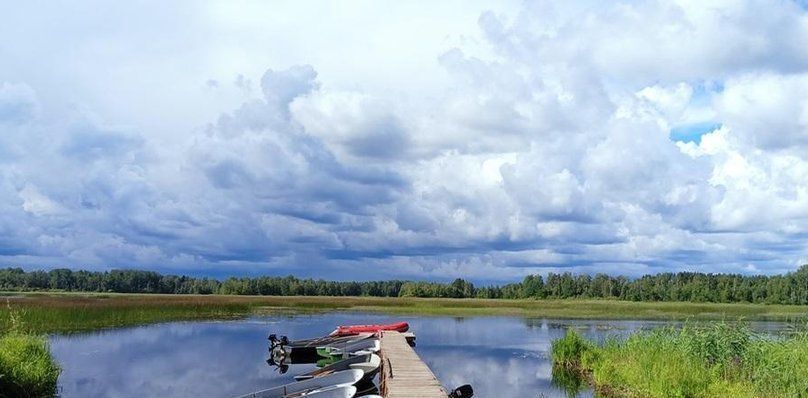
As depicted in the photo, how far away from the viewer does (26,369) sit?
18.2 m

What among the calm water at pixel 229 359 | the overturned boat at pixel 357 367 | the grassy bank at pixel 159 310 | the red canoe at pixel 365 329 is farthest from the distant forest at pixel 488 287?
the overturned boat at pixel 357 367

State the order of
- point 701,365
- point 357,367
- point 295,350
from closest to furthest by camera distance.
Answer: point 701,365 → point 357,367 → point 295,350

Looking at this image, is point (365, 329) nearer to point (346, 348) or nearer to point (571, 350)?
point (346, 348)

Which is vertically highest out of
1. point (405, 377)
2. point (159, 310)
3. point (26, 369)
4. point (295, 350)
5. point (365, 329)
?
point (159, 310)

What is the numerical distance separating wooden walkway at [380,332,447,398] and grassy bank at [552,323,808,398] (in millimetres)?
5786

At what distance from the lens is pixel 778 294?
100250mm

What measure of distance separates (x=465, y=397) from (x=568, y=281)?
112 m

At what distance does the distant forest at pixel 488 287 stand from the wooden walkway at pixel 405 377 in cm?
8894

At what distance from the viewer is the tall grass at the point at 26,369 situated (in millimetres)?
17047

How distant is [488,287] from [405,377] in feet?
361

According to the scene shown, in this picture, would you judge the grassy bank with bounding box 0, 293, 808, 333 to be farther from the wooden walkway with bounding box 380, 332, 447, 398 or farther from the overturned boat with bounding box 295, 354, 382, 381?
the wooden walkway with bounding box 380, 332, 447, 398

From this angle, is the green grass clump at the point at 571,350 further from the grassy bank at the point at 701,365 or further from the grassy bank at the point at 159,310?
the grassy bank at the point at 159,310

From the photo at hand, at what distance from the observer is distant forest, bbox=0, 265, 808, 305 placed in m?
103

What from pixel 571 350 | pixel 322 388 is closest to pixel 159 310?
pixel 571 350
